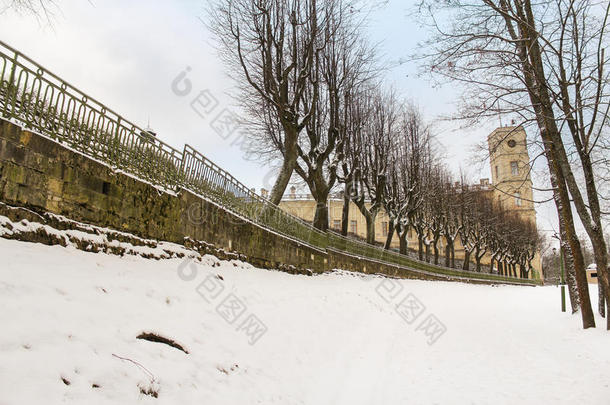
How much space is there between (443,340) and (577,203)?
432cm

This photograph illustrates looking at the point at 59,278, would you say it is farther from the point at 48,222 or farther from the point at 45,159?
the point at 45,159

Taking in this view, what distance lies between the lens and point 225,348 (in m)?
4.96

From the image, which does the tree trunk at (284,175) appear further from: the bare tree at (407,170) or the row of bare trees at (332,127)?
the bare tree at (407,170)

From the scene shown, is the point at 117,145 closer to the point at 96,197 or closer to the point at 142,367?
the point at 96,197

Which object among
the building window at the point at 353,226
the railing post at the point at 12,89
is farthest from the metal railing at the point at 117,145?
the building window at the point at 353,226

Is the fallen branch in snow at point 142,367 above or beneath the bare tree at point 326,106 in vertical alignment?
beneath

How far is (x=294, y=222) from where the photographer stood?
47.7 ft

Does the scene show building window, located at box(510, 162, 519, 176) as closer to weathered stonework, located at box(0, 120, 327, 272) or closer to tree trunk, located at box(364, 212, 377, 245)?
weathered stonework, located at box(0, 120, 327, 272)

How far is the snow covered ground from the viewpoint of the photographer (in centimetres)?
314

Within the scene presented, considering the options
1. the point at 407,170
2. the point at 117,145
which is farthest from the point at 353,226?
the point at 117,145

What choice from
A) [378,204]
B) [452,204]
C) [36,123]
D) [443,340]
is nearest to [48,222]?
[36,123]

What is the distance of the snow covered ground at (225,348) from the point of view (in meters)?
3.14

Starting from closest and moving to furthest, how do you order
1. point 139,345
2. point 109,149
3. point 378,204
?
point 139,345 < point 109,149 < point 378,204

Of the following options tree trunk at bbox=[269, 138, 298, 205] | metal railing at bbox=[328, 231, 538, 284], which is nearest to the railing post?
tree trunk at bbox=[269, 138, 298, 205]
